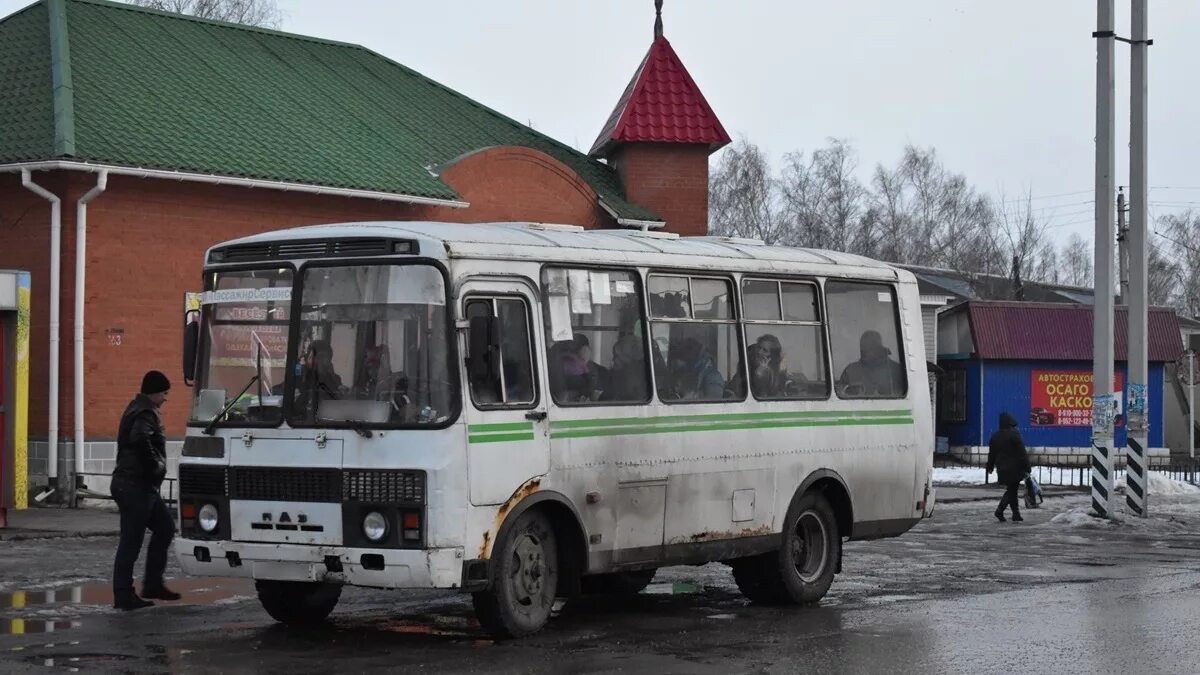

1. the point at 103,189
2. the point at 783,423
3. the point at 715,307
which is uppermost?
the point at 103,189

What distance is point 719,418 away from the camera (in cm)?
1342

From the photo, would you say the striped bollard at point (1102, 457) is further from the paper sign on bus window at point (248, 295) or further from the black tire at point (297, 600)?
the paper sign on bus window at point (248, 295)

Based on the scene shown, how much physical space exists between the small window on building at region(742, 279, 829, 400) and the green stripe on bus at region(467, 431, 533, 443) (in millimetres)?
2805

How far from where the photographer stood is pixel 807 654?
11.1 meters

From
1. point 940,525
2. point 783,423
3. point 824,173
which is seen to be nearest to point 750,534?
point 783,423

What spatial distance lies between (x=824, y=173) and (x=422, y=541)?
82.4 m

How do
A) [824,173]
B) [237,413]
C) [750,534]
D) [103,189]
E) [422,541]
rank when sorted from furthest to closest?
1. [824,173]
2. [103,189]
3. [750,534]
4. [237,413]
5. [422,541]

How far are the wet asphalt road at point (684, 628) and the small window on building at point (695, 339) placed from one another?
1787 millimetres

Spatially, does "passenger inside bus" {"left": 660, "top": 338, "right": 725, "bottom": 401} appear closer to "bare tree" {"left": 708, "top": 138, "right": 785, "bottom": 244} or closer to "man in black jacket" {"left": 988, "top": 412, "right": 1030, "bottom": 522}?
"man in black jacket" {"left": 988, "top": 412, "right": 1030, "bottom": 522}

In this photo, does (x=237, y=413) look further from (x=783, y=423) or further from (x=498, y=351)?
(x=783, y=423)

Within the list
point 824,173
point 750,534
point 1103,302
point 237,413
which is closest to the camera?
point 237,413

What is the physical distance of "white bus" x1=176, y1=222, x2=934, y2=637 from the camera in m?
11.1

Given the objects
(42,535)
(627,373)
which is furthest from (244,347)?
(42,535)

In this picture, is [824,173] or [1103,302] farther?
[824,173]
